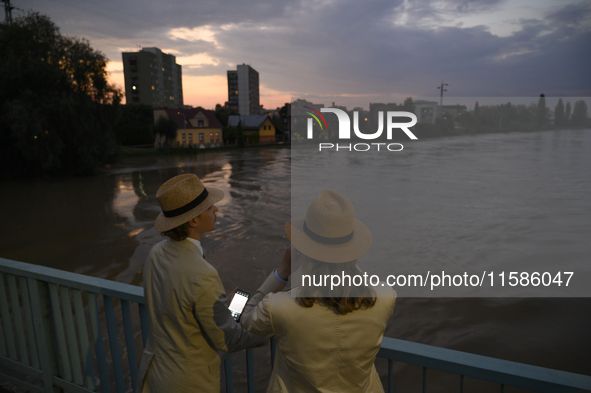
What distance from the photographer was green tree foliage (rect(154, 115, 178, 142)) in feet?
137

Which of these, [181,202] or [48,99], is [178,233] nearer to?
[181,202]

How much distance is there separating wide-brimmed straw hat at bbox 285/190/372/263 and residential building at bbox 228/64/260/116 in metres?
127

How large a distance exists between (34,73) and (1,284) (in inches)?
940

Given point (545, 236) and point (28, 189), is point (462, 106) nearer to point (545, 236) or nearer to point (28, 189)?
point (545, 236)

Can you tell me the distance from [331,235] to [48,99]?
25.4 m

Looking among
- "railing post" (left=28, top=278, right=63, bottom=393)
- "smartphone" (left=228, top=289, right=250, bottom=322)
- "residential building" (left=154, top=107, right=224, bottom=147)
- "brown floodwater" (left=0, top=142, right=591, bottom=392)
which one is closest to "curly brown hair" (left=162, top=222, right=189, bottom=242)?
"smartphone" (left=228, top=289, right=250, bottom=322)

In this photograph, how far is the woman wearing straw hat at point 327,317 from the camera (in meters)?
1.33

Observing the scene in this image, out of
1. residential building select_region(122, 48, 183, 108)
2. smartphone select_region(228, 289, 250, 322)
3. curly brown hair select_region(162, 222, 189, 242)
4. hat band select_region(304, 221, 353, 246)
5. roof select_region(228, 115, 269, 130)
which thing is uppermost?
residential building select_region(122, 48, 183, 108)

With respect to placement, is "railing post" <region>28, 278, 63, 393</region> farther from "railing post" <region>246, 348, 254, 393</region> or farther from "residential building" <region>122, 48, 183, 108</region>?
"residential building" <region>122, 48, 183, 108</region>

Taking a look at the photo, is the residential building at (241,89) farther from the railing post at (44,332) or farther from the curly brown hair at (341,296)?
the curly brown hair at (341,296)

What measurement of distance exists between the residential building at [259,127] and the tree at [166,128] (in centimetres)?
1708

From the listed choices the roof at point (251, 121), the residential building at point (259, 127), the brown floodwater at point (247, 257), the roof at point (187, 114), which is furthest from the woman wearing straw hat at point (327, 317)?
the roof at point (251, 121)

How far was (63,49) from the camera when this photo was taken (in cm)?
2305

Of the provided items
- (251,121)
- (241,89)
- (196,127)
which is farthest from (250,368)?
(241,89)
